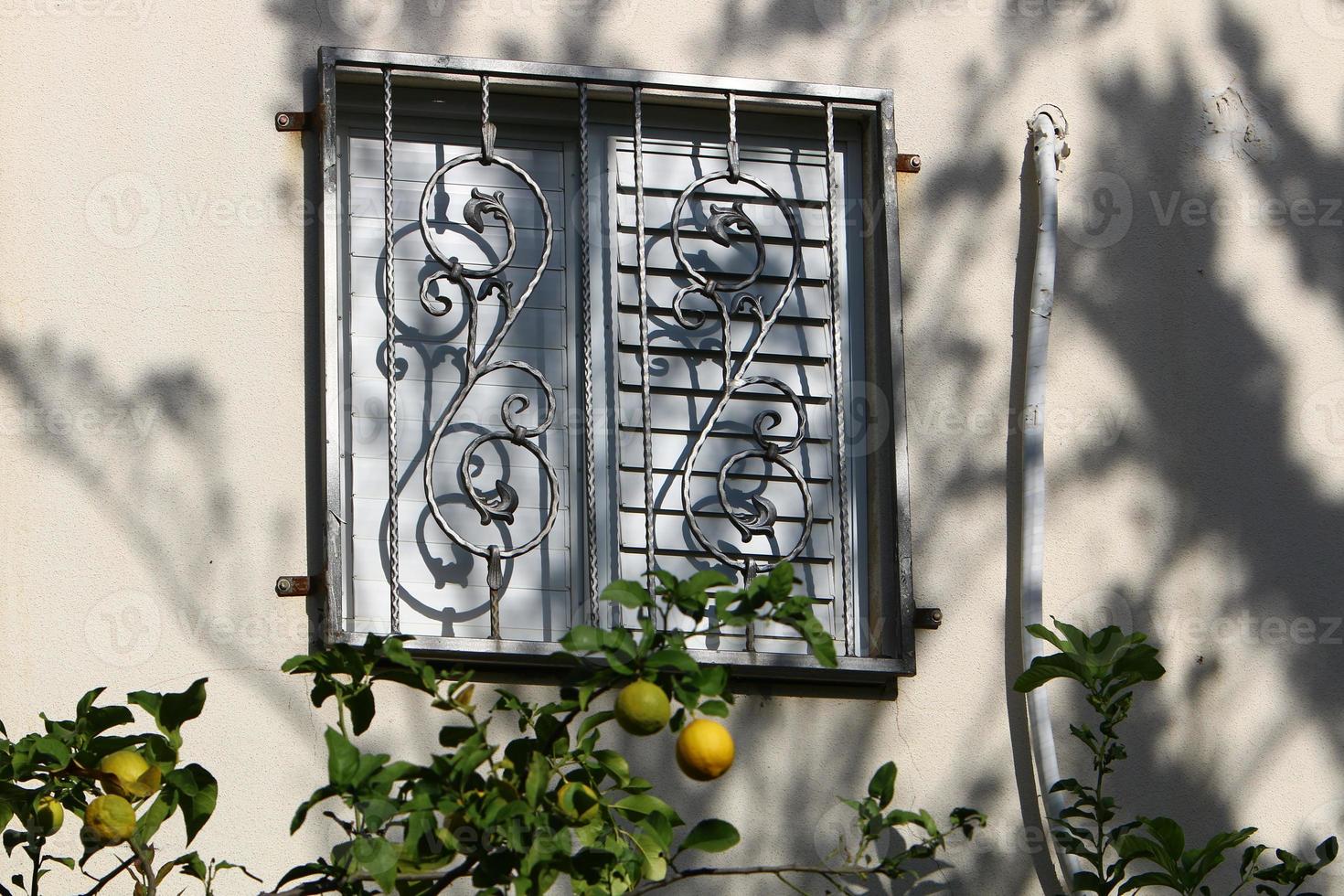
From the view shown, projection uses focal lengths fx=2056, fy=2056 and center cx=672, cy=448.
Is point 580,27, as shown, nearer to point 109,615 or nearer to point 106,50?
point 106,50

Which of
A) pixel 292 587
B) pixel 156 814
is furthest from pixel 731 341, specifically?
pixel 156 814

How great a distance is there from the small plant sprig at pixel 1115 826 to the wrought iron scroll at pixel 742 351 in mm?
718

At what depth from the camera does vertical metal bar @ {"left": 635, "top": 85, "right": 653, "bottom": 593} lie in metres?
4.92

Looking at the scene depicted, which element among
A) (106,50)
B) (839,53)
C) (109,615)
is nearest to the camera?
(109,615)

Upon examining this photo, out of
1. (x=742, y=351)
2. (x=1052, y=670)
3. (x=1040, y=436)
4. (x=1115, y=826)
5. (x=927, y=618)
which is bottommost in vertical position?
(x=1115, y=826)

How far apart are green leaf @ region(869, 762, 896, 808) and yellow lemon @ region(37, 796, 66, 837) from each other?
1556mm

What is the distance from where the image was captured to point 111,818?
11.6 ft

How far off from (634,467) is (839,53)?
1.29 m

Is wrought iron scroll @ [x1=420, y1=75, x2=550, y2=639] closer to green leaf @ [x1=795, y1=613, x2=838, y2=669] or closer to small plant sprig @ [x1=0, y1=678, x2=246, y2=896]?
small plant sprig @ [x1=0, y1=678, x2=246, y2=896]

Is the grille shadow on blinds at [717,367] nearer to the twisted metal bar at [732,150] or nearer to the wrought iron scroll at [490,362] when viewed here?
the twisted metal bar at [732,150]

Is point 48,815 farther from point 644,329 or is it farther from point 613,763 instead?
point 644,329

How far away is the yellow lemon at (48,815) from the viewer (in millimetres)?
3604

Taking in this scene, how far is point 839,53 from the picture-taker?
5449 mm

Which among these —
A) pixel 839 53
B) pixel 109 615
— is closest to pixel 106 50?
pixel 109 615
